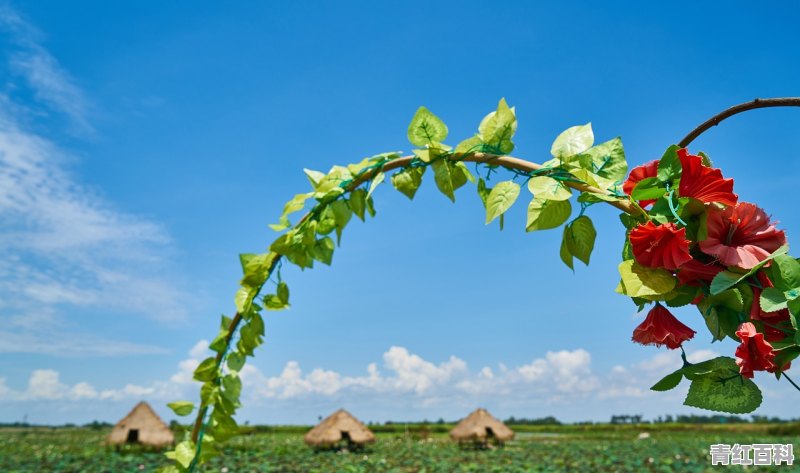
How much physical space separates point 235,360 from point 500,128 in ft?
3.38

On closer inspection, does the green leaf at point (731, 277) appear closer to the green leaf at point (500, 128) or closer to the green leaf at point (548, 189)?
the green leaf at point (548, 189)

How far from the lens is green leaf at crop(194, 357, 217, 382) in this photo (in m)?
1.55

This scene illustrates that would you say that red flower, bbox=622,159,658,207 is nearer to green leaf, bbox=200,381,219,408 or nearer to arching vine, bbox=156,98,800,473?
arching vine, bbox=156,98,800,473

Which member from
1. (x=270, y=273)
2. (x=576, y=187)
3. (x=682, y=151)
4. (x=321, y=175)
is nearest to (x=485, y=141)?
(x=576, y=187)

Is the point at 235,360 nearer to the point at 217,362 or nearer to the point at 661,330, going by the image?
the point at 217,362

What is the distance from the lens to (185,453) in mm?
1503

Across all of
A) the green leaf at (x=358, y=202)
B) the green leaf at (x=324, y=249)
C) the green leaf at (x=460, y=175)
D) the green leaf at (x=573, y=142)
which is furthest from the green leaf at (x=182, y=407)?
the green leaf at (x=573, y=142)

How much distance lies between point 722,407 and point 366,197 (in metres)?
0.87

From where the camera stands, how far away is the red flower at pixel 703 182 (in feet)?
2.32

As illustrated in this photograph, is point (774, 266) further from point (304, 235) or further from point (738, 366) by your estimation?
point (304, 235)

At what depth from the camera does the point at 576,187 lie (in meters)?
0.89

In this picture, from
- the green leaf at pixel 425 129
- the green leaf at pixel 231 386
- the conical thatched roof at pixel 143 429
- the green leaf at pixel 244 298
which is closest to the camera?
the green leaf at pixel 425 129

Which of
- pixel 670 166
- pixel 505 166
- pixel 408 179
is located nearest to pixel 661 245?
pixel 670 166

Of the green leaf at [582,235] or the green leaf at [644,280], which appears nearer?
the green leaf at [644,280]
